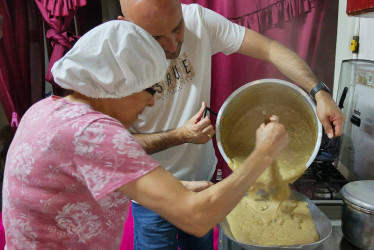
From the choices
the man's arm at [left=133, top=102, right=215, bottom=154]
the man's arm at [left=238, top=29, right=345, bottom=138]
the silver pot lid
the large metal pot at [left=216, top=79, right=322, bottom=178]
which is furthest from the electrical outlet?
the man's arm at [left=133, top=102, right=215, bottom=154]

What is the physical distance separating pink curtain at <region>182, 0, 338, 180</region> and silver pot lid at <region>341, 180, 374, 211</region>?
3.61 feet

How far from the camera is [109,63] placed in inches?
28.9

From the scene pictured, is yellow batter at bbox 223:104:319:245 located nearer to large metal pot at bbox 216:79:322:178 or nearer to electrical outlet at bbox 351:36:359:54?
large metal pot at bbox 216:79:322:178

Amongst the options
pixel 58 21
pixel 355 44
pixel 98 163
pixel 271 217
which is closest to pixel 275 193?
pixel 271 217

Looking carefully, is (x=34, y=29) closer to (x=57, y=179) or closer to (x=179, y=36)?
(x=179, y=36)

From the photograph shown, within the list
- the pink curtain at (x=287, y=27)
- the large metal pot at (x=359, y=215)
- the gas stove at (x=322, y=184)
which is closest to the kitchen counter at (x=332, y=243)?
the large metal pot at (x=359, y=215)

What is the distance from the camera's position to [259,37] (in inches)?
54.9

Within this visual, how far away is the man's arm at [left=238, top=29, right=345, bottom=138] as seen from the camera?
1067 millimetres

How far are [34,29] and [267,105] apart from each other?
183 centimetres

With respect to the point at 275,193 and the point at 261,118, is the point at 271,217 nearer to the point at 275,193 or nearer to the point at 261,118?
the point at 275,193

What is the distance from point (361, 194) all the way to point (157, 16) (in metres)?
0.87

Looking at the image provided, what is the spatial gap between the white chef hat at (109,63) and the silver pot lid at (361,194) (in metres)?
0.76

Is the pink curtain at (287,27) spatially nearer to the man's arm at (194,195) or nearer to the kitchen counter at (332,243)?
the kitchen counter at (332,243)

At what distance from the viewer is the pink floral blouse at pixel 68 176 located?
662mm
